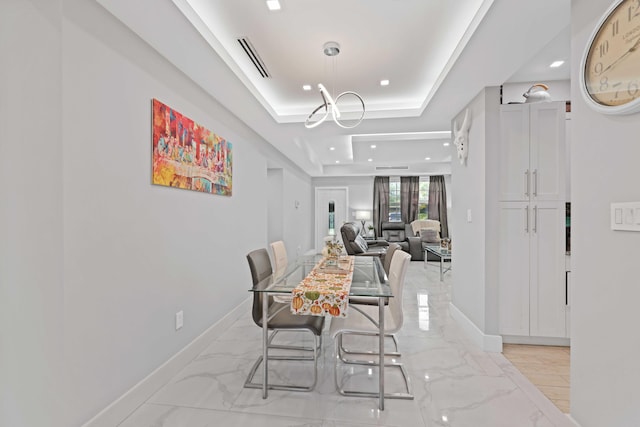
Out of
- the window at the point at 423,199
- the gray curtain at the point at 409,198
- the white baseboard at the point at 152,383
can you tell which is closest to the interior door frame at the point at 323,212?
the gray curtain at the point at 409,198

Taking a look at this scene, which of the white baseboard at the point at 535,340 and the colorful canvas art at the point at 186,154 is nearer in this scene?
the colorful canvas art at the point at 186,154

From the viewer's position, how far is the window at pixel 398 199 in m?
9.08

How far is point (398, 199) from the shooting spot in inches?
362

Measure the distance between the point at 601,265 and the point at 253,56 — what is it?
104 inches

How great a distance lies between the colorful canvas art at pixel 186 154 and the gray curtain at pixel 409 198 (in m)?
6.89

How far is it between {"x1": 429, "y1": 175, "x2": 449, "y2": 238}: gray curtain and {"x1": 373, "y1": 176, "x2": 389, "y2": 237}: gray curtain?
1.28 metres

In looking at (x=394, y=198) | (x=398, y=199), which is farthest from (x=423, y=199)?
(x=394, y=198)

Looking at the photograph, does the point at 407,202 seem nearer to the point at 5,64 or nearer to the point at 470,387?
the point at 470,387

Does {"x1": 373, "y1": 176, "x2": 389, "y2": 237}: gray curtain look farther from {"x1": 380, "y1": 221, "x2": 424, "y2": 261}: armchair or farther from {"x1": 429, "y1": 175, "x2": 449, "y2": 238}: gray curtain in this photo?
{"x1": 429, "y1": 175, "x2": 449, "y2": 238}: gray curtain

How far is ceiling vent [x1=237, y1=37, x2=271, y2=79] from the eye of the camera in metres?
2.30

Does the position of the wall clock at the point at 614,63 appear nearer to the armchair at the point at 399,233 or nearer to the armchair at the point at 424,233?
the armchair at the point at 424,233

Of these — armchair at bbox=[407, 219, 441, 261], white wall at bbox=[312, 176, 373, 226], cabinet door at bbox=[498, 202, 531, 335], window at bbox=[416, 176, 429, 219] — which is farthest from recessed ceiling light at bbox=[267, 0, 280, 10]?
window at bbox=[416, 176, 429, 219]

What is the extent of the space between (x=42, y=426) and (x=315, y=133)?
371 centimetres

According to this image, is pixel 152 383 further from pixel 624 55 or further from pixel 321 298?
pixel 624 55
